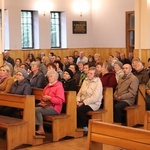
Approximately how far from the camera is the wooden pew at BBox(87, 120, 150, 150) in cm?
359

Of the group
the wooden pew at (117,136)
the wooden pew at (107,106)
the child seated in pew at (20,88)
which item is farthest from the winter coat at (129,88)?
the wooden pew at (117,136)

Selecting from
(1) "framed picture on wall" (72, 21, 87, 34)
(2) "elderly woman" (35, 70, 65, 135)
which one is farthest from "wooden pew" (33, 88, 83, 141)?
(1) "framed picture on wall" (72, 21, 87, 34)

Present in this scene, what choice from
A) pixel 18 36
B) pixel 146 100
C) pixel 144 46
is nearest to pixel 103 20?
pixel 18 36

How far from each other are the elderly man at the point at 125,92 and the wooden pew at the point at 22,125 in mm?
1792

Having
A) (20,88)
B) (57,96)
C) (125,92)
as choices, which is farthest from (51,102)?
(125,92)

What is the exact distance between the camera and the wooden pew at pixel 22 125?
21.5 ft

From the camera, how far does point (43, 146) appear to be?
6.84 meters

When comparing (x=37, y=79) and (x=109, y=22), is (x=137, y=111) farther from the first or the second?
(x=109, y=22)

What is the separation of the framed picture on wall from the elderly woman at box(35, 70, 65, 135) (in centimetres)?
1144

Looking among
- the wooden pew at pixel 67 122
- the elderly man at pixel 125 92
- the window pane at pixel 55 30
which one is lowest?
the wooden pew at pixel 67 122

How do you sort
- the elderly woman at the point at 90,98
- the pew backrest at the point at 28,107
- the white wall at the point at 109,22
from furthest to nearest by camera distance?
the white wall at the point at 109,22
the elderly woman at the point at 90,98
the pew backrest at the point at 28,107

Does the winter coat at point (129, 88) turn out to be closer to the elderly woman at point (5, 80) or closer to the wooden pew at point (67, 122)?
the wooden pew at point (67, 122)

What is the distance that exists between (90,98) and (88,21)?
38.9ft

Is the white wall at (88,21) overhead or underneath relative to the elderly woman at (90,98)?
overhead
